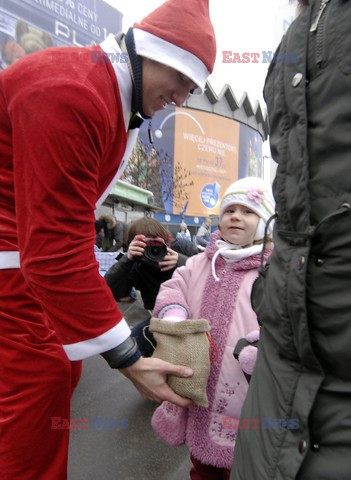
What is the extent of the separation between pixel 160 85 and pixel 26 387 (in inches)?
44.6

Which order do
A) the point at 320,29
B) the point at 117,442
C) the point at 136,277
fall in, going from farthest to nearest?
the point at 136,277 < the point at 117,442 < the point at 320,29

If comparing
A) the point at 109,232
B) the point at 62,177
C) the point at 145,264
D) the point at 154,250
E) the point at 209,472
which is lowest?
the point at 209,472

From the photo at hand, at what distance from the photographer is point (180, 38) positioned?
1206mm

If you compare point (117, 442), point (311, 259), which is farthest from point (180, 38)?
point (117, 442)

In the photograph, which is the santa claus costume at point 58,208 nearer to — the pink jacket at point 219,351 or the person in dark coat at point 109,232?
the pink jacket at point 219,351

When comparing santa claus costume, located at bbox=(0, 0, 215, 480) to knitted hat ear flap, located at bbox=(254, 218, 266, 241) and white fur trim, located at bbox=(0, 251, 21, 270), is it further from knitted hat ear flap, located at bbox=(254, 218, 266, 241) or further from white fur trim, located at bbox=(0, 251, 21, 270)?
knitted hat ear flap, located at bbox=(254, 218, 266, 241)

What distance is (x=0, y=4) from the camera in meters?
21.2

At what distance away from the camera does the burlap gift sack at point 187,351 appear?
1.22m

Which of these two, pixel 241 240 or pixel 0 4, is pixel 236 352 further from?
pixel 0 4

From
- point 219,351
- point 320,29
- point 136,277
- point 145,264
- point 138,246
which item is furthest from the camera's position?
point 136,277

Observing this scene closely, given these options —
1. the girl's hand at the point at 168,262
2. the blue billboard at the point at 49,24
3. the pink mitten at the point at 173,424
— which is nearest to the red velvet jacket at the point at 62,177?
the pink mitten at the point at 173,424

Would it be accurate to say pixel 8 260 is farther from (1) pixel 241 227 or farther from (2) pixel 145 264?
(2) pixel 145 264

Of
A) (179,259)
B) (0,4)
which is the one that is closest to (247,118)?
(0,4)

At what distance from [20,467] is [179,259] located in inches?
65.5
